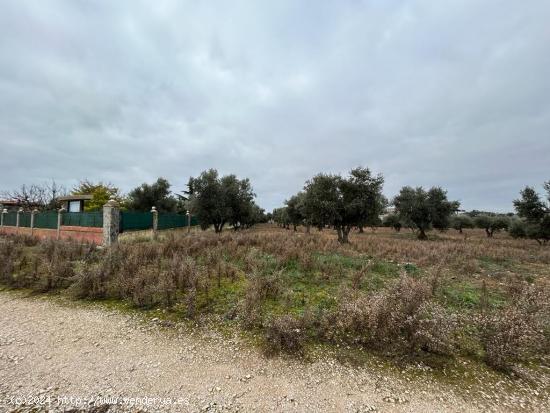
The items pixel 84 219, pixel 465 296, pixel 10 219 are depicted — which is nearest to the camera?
pixel 465 296

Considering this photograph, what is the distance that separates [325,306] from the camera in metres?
5.58

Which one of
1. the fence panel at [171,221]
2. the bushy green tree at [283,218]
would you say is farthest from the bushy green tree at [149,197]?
the bushy green tree at [283,218]

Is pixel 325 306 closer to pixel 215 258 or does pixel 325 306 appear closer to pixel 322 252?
pixel 215 258

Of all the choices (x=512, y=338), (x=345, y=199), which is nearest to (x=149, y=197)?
(x=345, y=199)

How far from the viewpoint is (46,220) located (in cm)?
1945

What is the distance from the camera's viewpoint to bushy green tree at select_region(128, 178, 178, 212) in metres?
36.7

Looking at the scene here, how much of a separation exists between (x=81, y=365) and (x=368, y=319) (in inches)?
179

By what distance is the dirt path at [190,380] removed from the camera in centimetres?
297

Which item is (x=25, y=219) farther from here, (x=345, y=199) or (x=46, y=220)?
(x=345, y=199)

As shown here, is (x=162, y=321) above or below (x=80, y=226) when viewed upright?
below

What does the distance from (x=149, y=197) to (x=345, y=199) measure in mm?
29570

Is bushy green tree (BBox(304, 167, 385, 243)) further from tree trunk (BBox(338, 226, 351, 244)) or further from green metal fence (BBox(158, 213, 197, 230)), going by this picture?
green metal fence (BBox(158, 213, 197, 230))

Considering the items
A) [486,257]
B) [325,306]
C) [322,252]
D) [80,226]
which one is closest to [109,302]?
[325,306]

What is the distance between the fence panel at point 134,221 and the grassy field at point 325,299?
11728 mm
